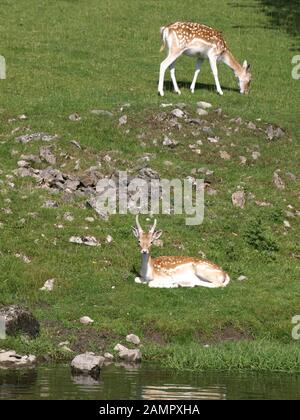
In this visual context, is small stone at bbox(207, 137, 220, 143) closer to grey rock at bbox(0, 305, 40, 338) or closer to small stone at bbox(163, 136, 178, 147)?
small stone at bbox(163, 136, 178, 147)

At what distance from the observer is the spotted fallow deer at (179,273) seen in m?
21.9

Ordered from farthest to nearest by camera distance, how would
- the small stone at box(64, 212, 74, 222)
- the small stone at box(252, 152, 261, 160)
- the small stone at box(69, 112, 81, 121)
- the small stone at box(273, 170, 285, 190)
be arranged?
the small stone at box(69, 112, 81, 121) → the small stone at box(252, 152, 261, 160) → the small stone at box(273, 170, 285, 190) → the small stone at box(64, 212, 74, 222)

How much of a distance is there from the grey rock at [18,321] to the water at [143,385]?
1417 millimetres

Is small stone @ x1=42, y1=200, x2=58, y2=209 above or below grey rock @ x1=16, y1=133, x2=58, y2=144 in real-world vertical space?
below

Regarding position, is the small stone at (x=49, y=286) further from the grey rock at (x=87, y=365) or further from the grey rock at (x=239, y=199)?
the grey rock at (x=239, y=199)

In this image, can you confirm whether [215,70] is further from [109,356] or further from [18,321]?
[109,356]

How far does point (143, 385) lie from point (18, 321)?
3694 millimetres

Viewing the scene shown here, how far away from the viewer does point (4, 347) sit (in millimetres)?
18641

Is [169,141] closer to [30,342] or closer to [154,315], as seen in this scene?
[154,315]

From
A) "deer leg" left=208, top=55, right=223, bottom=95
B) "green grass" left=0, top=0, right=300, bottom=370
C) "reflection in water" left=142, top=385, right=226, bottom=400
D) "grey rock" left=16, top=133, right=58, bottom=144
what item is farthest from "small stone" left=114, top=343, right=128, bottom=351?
"deer leg" left=208, top=55, right=223, bottom=95

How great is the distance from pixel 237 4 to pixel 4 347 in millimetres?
35829

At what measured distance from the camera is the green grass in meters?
20.4

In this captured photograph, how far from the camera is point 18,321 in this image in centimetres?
1903

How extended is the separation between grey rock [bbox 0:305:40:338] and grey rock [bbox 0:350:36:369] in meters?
0.75
